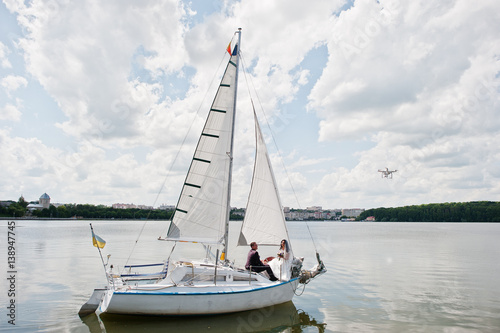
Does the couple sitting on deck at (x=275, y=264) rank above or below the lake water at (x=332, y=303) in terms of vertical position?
above

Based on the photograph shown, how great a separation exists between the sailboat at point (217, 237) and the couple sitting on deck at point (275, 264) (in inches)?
3.1

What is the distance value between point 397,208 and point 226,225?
6944 inches

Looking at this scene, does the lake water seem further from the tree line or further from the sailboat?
the tree line

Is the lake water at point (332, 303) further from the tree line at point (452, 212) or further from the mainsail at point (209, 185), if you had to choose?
the tree line at point (452, 212)

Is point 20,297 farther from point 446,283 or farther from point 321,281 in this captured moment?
point 446,283

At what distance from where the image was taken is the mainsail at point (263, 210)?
45.4ft

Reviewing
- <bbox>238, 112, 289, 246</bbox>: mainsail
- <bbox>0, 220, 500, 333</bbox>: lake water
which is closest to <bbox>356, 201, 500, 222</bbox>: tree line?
<bbox>0, 220, 500, 333</bbox>: lake water

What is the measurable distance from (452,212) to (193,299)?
164 m

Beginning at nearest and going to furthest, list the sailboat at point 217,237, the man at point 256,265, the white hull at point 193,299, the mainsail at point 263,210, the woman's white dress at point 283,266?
the white hull at point 193,299, the sailboat at point 217,237, the man at point 256,265, the woman's white dress at point 283,266, the mainsail at point 263,210

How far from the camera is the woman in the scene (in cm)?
1303

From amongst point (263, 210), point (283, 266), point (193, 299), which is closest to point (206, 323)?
point (193, 299)

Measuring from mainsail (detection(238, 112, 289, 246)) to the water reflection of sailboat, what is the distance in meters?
2.69

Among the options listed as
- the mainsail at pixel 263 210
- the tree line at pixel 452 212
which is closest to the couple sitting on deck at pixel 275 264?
the mainsail at pixel 263 210

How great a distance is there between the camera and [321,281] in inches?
735
